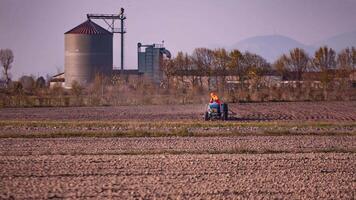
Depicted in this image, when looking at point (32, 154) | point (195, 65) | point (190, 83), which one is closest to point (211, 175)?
point (32, 154)

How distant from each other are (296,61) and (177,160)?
55.8 metres

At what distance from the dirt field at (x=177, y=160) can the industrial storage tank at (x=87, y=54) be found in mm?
32670

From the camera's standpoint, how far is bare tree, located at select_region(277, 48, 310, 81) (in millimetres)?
68625

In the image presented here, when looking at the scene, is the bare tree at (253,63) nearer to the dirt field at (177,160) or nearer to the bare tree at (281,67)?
the bare tree at (281,67)

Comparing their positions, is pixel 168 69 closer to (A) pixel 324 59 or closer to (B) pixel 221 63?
(B) pixel 221 63

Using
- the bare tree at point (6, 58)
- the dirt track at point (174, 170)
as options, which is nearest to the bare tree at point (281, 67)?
the bare tree at point (6, 58)

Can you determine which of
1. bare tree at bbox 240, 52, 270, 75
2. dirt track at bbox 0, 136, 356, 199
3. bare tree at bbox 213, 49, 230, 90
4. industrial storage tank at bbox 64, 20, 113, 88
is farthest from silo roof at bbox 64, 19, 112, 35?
dirt track at bbox 0, 136, 356, 199

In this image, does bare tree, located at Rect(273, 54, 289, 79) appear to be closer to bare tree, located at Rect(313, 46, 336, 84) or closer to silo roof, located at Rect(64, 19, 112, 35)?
bare tree, located at Rect(313, 46, 336, 84)

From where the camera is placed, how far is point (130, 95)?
4791cm

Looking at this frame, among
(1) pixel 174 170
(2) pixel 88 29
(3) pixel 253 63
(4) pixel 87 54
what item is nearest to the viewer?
(1) pixel 174 170

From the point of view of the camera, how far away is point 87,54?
6094cm

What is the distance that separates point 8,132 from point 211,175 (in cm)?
1333

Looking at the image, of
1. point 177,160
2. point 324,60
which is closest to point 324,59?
point 324,60

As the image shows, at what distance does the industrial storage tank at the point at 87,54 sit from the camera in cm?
6097
